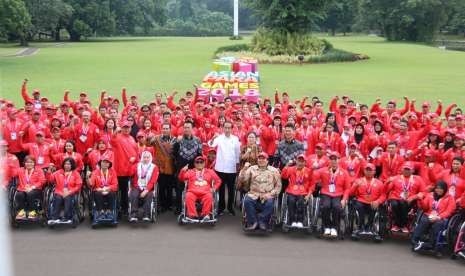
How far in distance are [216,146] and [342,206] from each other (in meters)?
2.17

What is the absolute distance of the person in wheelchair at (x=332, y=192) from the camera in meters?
7.27

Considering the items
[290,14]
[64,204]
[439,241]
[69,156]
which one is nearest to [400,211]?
[439,241]

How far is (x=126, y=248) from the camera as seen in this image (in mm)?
6832

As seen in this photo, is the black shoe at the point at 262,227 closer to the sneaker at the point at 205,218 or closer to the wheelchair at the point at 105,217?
the sneaker at the point at 205,218

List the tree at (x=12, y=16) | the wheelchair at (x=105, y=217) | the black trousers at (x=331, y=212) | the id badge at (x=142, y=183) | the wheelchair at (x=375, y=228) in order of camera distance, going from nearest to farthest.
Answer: the wheelchair at (x=375, y=228) < the black trousers at (x=331, y=212) < the wheelchair at (x=105, y=217) < the id badge at (x=142, y=183) < the tree at (x=12, y=16)

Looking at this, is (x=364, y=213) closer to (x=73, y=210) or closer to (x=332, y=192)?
(x=332, y=192)

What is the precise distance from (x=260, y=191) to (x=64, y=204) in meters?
2.69

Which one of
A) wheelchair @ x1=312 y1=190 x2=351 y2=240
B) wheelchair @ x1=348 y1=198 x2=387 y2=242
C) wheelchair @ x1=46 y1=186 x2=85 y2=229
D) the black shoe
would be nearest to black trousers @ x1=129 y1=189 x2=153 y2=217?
wheelchair @ x1=46 y1=186 x2=85 y2=229

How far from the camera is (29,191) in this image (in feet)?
24.5

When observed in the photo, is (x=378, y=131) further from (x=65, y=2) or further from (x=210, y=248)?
(x=65, y=2)

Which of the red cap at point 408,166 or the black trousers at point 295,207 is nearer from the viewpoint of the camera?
the red cap at point 408,166

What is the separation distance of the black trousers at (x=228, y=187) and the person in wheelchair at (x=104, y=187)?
1622mm

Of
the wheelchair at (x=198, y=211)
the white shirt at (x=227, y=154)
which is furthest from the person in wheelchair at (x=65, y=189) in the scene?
the white shirt at (x=227, y=154)

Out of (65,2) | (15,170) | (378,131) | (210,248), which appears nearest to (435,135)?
(378,131)
